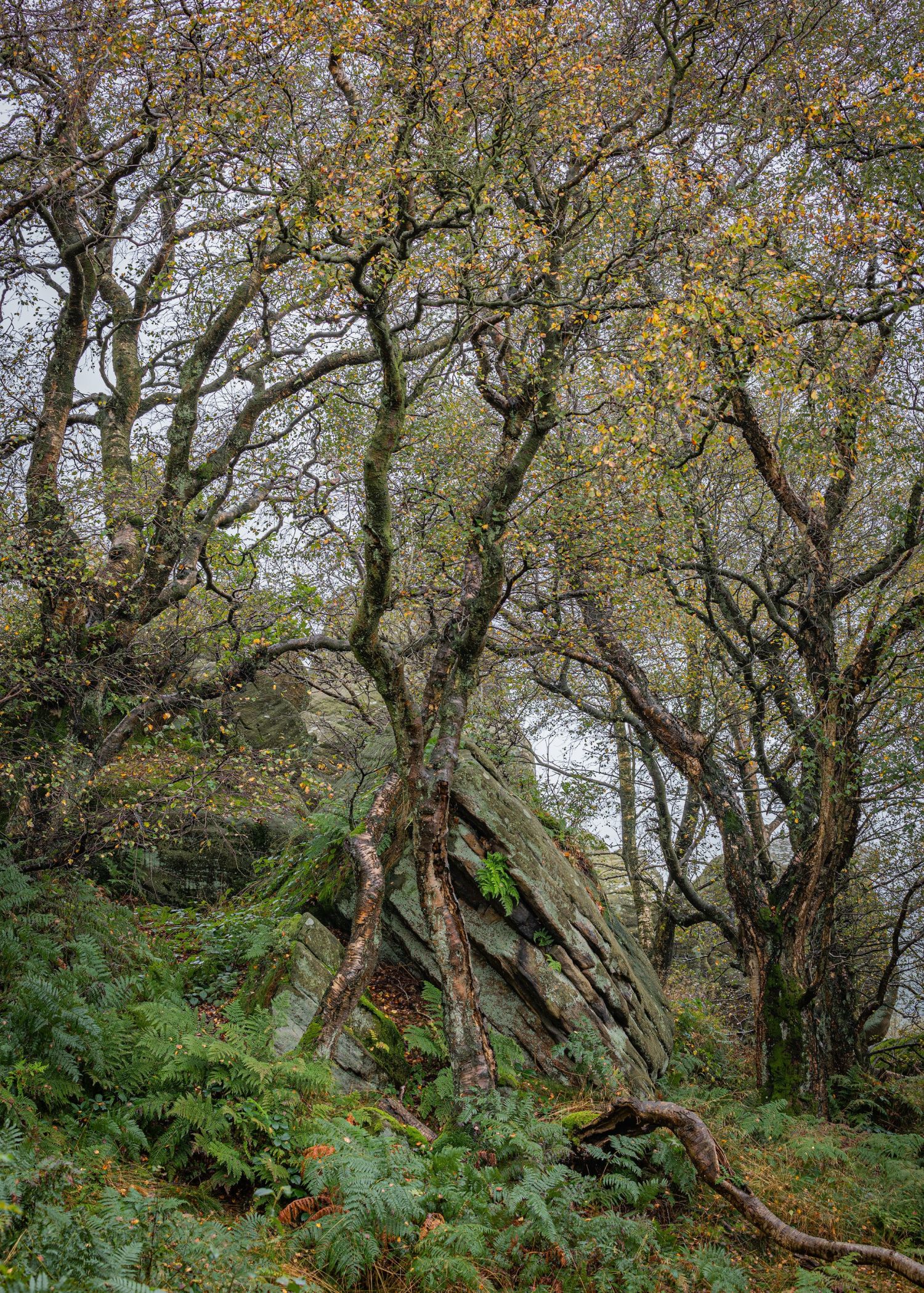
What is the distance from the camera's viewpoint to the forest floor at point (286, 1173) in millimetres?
3992

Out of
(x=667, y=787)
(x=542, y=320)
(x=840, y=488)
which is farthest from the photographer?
(x=667, y=787)

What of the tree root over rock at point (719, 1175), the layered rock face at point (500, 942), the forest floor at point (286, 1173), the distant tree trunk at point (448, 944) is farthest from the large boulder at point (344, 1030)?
the tree root over rock at point (719, 1175)

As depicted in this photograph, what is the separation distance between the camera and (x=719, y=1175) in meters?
6.79

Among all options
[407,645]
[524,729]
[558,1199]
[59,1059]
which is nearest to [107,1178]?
[59,1059]

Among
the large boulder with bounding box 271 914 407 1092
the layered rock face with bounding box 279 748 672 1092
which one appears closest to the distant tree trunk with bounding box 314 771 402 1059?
the large boulder with bounding box 271 914 407 1092

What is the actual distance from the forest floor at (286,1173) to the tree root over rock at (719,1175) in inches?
6.8

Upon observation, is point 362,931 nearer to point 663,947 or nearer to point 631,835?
point 663,947

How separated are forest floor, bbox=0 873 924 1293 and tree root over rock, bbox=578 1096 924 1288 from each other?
6.8 inches

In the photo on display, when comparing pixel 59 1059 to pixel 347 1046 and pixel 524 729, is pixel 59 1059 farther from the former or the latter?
pixel 524 729

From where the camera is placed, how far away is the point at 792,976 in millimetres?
11820

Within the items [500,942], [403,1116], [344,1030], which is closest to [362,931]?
[344,1030]

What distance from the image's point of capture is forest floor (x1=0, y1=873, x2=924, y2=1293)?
13.1ft

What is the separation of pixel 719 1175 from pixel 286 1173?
3.68m

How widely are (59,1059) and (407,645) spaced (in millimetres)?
7462
